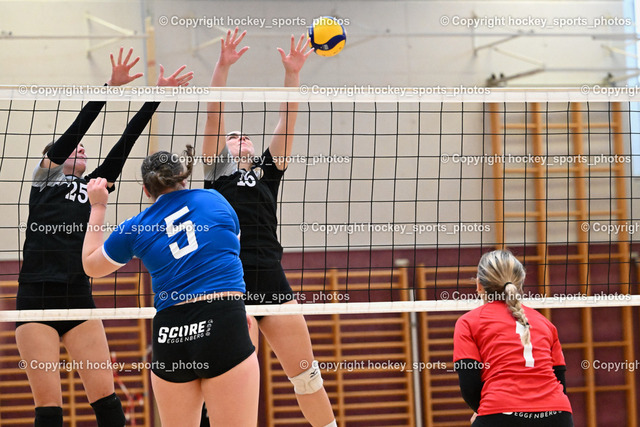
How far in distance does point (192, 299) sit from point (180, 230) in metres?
0.29

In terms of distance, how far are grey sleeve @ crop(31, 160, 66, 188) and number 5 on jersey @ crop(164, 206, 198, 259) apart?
1.69 m

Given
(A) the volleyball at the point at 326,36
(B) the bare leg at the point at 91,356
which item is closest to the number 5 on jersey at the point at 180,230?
(B) the bare leg at the point at 91,356

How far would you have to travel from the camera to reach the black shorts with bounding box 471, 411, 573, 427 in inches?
117

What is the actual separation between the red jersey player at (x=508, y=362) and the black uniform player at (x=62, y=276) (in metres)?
2.17

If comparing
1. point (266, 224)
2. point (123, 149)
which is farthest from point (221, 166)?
point (123, 149)

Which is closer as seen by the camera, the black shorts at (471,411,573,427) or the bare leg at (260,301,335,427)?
the black shorts at (471,411,573,427)

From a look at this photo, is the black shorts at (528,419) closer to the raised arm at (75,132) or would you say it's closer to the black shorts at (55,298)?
the black shorts at (55,298)

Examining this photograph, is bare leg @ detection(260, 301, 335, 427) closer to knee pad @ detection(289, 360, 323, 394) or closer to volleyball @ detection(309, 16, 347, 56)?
knee pad @ detection(289, 360, 323, 394)

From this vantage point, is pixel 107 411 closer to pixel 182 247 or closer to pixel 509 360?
pixel 182 247

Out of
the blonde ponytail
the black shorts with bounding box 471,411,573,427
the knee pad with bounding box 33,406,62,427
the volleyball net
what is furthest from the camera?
the volleyball net

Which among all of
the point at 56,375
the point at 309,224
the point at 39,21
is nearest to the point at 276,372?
the point at 309,224

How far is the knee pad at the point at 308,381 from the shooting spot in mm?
4145

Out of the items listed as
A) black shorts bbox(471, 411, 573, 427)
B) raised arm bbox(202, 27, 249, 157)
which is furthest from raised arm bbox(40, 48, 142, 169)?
black shorts bbox(471, 411, 573, 427)

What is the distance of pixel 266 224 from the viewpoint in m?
4.22
